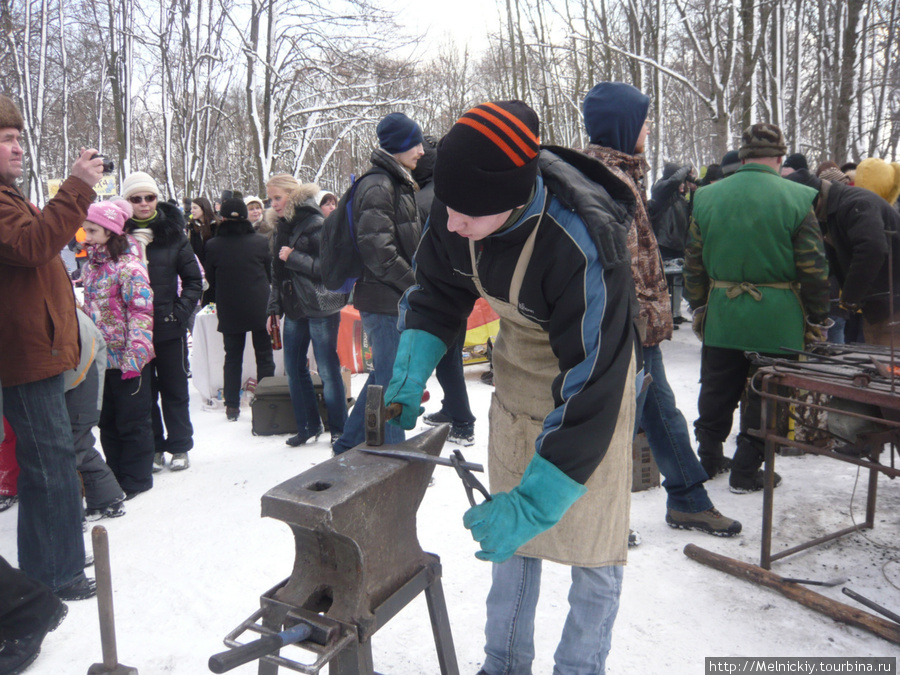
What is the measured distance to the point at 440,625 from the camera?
1955 mm

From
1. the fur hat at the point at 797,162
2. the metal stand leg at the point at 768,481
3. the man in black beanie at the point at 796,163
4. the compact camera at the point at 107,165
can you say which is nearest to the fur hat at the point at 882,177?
the man in black beanie at the point at 796,163

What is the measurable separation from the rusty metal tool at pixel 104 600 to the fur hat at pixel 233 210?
400cm

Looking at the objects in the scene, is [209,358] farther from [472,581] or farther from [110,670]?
[110,670]

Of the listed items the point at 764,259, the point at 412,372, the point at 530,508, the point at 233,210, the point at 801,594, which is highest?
the point at 233,210

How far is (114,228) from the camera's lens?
3793mm

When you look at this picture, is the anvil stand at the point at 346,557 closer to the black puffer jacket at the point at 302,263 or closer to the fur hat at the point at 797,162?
the black puffer jacket at the point at 302,263

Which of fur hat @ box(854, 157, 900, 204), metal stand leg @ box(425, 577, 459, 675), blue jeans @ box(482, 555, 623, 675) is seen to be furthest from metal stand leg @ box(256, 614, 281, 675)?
fur hat @ box(854, 157, 900, 204)

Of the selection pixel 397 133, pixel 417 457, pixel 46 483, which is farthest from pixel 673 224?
pixel 46 483

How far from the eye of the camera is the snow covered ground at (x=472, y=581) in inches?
97.3

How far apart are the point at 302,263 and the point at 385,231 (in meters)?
1.06

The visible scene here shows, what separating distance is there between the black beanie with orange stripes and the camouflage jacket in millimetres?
1386

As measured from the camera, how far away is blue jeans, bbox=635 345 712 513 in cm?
313

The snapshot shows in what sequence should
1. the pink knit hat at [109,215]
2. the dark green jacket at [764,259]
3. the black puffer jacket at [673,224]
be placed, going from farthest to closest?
the black puffer jacket at [673,224]
the pink knit hat at [109,215]
the dark green jacket at [764,259]

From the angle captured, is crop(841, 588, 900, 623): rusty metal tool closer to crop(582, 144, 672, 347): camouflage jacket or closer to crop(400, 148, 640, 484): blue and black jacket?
crop(582, 144, 672, 347): camouflage jacket
